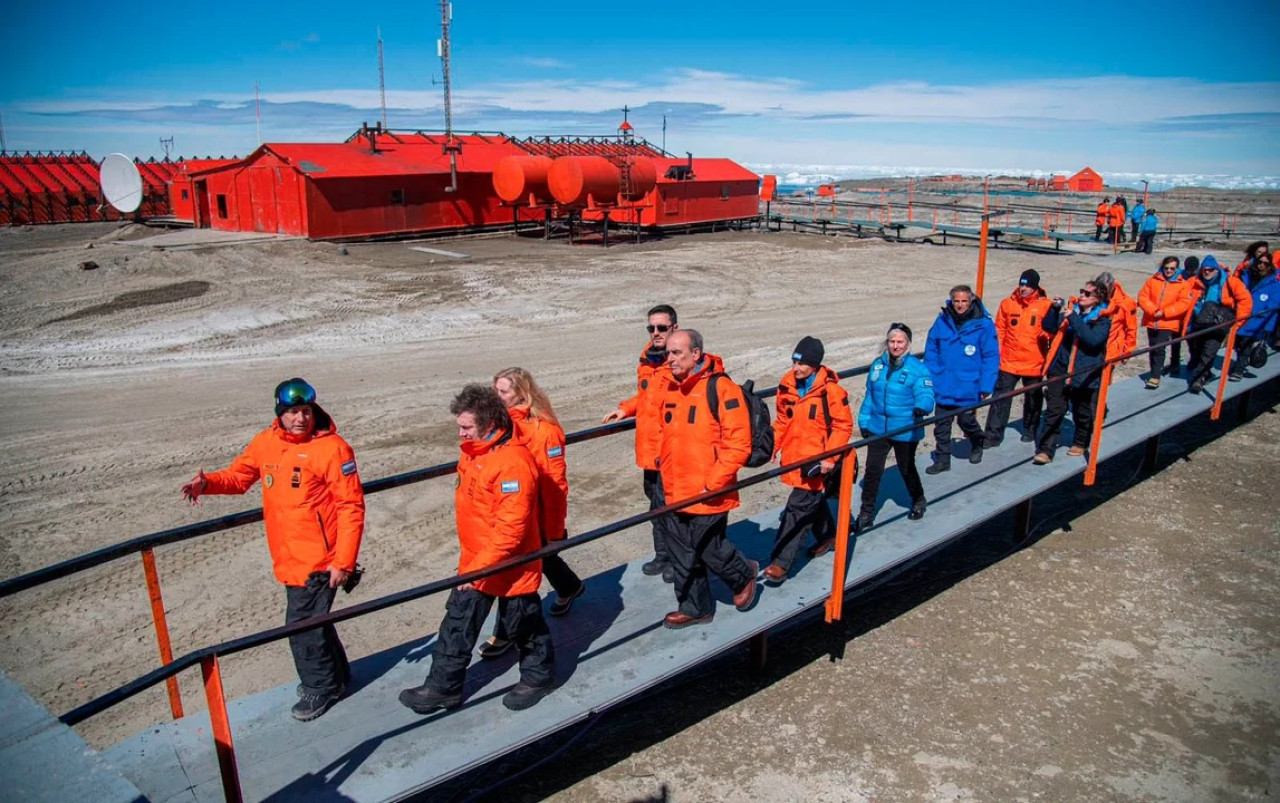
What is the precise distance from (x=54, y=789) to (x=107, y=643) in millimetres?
4322

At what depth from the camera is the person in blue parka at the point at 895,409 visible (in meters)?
5.96

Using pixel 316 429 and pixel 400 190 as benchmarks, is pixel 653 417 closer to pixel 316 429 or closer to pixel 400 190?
pixel 316 429

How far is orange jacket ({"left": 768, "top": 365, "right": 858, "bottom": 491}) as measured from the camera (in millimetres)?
5348

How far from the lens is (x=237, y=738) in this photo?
12.8ft

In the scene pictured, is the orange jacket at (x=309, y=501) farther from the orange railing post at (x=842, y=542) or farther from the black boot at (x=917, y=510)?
the black boot at (x=917, y=510)

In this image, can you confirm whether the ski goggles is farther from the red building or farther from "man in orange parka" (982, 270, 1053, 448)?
the red building

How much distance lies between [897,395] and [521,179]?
2328 cm

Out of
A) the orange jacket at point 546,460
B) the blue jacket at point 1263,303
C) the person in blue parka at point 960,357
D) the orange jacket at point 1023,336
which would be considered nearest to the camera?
the orange jacket at point 546,460

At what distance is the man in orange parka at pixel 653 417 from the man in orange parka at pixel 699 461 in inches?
14.8

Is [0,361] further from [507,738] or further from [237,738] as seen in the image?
[507,738]

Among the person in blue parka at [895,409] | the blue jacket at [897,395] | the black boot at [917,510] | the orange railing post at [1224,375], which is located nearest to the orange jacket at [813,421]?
the person in blue parka at [895,409]

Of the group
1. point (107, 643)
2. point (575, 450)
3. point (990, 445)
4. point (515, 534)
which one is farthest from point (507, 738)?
point (575, 450)

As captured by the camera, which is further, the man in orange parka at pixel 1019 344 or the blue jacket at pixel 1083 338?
the man in orange parka at pixel 1019 344

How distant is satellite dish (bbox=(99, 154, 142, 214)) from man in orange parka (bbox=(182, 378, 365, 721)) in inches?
1229
